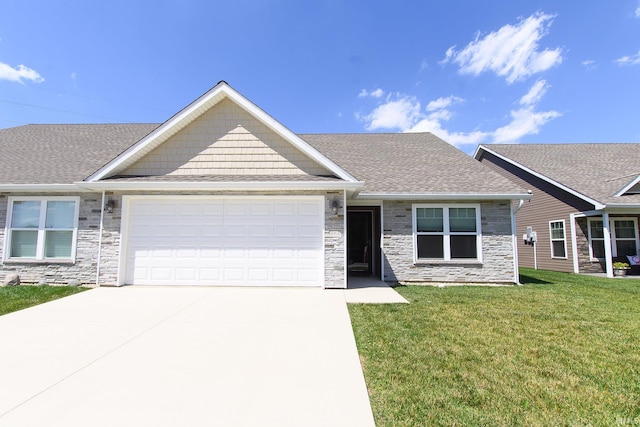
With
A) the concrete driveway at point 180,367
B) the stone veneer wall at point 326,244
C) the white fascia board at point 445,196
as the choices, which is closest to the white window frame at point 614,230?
the white fascia board at point 445,196

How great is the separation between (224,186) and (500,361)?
707 centimetres

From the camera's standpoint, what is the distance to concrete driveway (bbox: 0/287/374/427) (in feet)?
8.71

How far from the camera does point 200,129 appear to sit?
A: 30.2 ft

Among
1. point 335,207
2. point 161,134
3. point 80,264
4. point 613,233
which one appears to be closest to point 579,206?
point 613,233

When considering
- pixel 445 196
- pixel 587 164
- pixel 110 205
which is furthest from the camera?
pixel 587 164

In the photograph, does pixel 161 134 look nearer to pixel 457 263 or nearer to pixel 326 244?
pixel 326 244

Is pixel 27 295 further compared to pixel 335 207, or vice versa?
pixel 335 207

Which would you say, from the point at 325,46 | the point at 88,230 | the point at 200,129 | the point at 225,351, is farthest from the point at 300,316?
the point at 325,46

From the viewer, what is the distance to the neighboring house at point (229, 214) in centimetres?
856

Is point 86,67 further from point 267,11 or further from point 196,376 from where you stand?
point 196,376

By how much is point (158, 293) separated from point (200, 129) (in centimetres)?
468

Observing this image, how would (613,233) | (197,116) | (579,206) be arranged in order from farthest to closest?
(613,233)
(579,206)
(197,116)

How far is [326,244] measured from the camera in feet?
27.8

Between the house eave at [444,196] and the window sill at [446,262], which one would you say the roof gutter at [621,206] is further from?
the window sill at [446,262]
